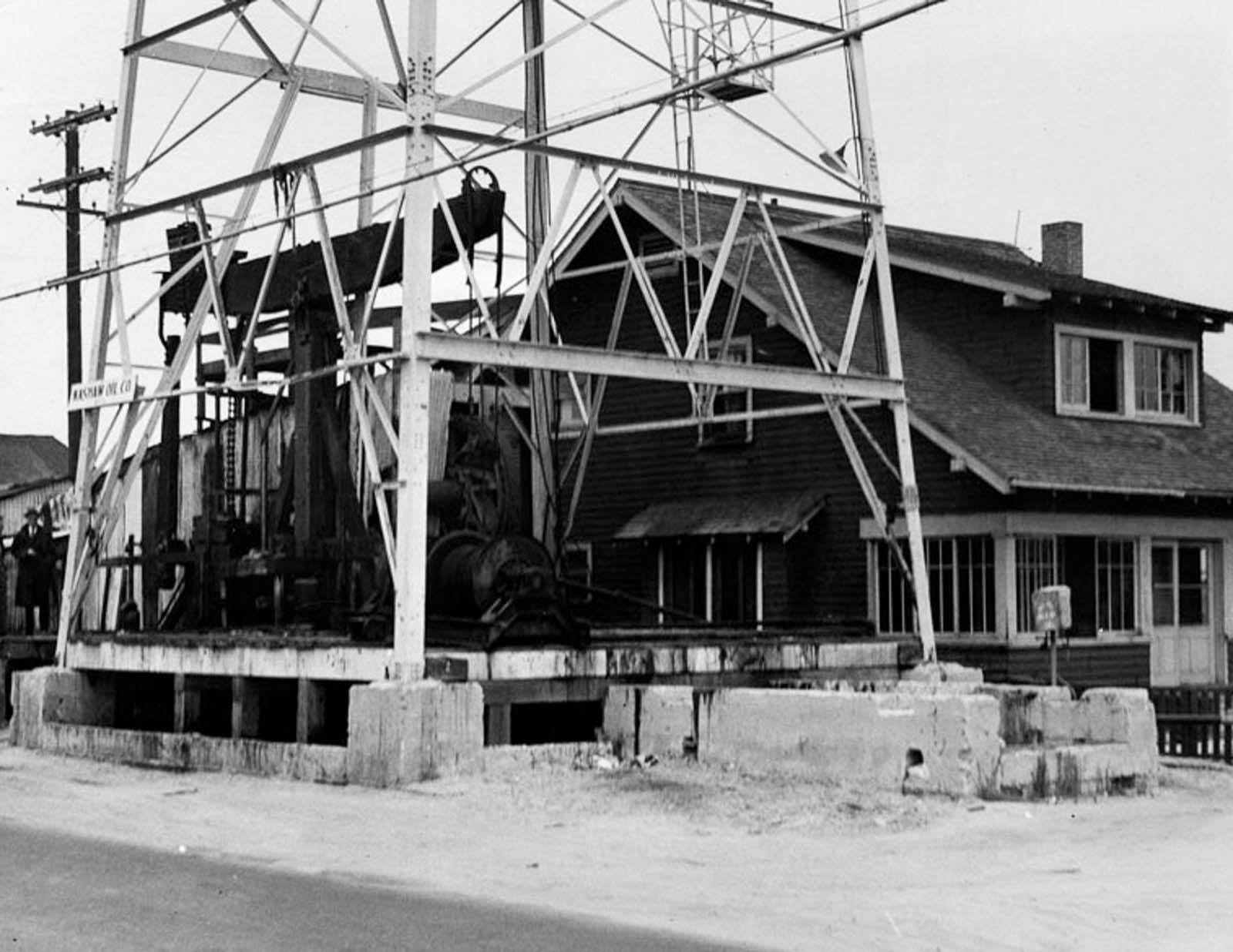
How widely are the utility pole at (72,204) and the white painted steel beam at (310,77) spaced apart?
17.2 m

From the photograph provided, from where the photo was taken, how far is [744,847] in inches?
560

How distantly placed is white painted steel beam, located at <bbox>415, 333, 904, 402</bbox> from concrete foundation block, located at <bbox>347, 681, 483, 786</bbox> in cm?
306

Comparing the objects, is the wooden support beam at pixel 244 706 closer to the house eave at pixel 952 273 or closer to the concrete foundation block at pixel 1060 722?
the concrete foundation block at pixel 1060 722

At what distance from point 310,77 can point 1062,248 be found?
1511 centimetres

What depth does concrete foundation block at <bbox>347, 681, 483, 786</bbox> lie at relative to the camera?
17.6 metres

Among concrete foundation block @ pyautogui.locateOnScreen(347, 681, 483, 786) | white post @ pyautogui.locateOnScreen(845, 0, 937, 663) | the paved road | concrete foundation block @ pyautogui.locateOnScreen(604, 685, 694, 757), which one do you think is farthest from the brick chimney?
the paved road

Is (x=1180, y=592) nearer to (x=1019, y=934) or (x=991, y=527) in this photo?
(x=991, y=527)

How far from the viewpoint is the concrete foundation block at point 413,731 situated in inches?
695

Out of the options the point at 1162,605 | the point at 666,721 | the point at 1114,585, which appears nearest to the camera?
the point at 666,721

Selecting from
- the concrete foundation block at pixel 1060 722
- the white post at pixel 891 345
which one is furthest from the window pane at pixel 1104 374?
the concrete foundation block at pixel 1060 722

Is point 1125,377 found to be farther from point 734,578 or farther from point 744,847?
point 744,847

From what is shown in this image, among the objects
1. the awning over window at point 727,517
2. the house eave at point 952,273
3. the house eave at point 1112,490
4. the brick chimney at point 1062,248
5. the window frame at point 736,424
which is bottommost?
the awning over window at point 727,517

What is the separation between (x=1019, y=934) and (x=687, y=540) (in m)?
18.5

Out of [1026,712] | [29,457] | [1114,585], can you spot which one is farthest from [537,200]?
[29,457]
